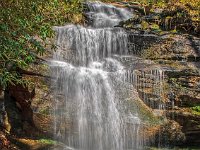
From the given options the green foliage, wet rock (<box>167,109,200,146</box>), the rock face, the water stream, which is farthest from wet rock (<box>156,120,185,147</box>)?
the green foliage

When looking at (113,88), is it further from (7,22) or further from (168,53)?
(7,22)

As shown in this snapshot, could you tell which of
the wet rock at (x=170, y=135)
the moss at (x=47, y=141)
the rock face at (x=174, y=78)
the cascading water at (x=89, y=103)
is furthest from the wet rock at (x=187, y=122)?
the moss at (x=47, y=141)

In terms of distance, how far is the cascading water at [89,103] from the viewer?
13.3 m

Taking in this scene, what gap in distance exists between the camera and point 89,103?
13852 millimetres

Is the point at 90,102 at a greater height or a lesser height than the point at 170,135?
greater

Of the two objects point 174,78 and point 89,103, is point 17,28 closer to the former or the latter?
point 89,103

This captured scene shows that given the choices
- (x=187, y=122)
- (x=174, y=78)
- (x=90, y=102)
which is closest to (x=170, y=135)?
(x=187, y=122)

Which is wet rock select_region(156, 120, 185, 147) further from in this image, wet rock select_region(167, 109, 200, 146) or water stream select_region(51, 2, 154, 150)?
water stream select_region(51, 2, 154, 150)

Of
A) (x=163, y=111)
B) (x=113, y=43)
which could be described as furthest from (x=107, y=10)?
(x=163, y=111)

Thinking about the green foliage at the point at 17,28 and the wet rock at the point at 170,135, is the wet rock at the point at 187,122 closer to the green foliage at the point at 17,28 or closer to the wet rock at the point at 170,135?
the wet rock at the point at 170,135

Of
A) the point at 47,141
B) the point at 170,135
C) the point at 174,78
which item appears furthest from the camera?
the point at 174,78

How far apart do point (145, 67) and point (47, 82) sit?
405 centimetres

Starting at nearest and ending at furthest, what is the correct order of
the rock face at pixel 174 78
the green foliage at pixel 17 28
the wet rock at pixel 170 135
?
1. the green foliage at pixel 17 28
2. the wet rock at pixel 170 135
3. the rock face at pixel 174 78

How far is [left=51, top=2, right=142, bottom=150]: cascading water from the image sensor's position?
13297 mm
